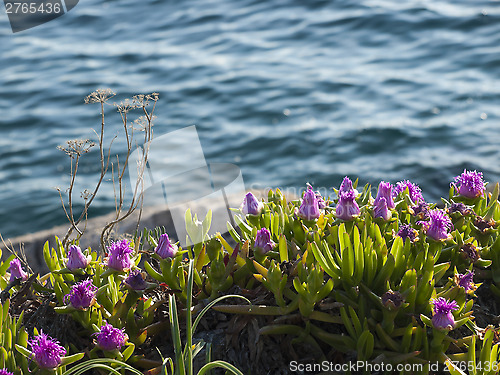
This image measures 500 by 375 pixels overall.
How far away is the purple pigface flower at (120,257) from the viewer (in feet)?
6.16

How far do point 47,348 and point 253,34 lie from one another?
7.56 metres

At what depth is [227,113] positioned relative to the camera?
7.48 metres

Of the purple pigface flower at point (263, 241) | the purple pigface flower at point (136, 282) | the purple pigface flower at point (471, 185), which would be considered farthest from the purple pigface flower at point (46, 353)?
the purple pigface flower at point (471, 185)

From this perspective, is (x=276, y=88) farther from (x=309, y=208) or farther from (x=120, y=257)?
(x=120, y=257)

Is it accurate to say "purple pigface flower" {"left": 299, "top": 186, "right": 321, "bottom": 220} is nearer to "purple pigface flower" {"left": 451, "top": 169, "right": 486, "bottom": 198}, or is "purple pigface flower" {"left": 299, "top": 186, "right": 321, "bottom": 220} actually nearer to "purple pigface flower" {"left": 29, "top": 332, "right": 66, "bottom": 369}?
"purple pigface flower" {"left": 451, "top": 169, "right": 486, "bottom": 198}

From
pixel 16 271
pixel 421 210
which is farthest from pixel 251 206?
pixel 16 271

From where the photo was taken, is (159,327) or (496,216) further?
(496,216)

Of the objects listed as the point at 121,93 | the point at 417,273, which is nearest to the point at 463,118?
the point at 121,93

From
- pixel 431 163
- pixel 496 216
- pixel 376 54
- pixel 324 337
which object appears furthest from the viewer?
pixel 376 54

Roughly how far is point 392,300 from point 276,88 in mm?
6112

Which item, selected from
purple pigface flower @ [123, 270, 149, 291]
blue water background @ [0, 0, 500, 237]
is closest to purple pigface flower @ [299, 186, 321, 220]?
purple pigface flower @ [123, 270, 149, 291]

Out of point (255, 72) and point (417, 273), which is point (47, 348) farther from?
point (255, 72)

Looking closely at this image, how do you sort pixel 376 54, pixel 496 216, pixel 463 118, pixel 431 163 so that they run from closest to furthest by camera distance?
1. pixel 496 216
2. pixel 431 163
3. pixel 463 118
4. pixel 376 54

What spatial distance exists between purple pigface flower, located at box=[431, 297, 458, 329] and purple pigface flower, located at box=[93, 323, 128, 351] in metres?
0.84
